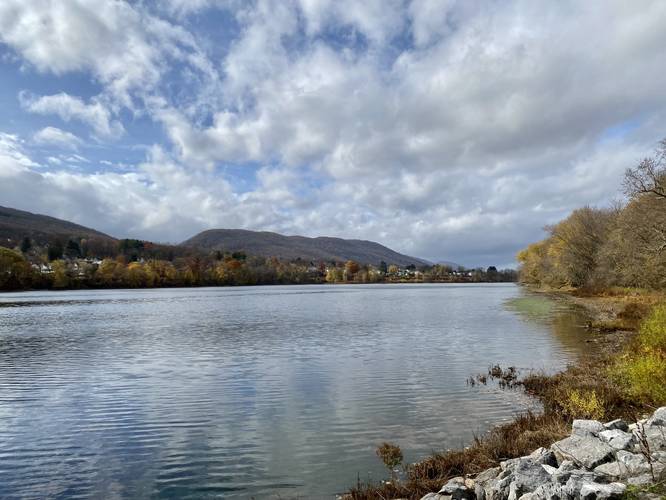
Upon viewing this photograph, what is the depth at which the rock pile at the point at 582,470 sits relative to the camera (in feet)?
25.3

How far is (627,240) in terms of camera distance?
50688 millimetres

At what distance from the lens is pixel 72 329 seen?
49.8 metres

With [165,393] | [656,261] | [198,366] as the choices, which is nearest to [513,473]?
[165,393]

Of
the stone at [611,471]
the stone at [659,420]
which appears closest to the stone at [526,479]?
the stone at [611,471]

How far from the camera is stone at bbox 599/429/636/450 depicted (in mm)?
9727

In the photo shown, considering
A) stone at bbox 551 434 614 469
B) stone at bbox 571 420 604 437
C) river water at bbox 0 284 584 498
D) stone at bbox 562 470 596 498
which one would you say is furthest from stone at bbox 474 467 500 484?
river water at bbox 0 284 584 498

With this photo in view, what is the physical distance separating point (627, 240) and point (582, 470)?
49.9 metres

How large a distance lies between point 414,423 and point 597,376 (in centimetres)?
928

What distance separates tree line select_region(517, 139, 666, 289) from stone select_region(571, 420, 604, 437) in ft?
131

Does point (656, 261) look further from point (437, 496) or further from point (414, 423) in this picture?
point (437, 496)

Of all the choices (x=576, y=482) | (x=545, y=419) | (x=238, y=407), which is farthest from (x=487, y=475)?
(x=238, y=407)

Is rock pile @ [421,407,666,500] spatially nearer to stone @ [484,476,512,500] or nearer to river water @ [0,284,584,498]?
stone @ [484,476,512,500]

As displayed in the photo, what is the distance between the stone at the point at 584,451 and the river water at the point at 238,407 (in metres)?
4.39

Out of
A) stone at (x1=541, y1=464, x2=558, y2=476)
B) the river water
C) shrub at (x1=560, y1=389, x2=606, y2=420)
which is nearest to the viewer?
stone at (x1=541, y1=464, x2=558, y2=476)
